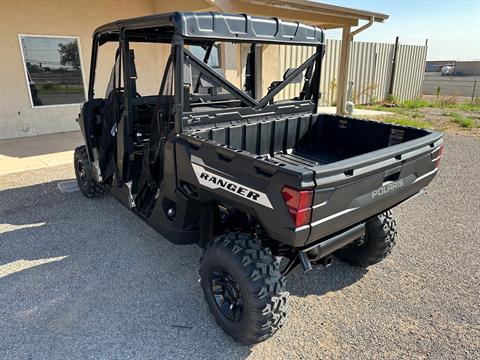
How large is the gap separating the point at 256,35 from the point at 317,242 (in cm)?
158

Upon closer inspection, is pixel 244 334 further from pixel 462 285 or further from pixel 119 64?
pixel 119 64

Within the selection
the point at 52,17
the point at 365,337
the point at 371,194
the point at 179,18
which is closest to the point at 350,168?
the point at 371,194

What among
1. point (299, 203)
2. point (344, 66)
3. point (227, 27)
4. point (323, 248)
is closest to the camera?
point (299, 203)

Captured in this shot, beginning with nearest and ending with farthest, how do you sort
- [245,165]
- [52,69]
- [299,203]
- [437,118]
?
[299,203] < [245,165] < [52,69] < [437,118]

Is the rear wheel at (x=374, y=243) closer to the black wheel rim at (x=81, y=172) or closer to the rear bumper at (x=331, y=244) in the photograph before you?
the rear bumper at (x=331, y=244)

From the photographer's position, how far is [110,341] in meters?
2.31

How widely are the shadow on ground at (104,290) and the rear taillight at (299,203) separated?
3.28ft

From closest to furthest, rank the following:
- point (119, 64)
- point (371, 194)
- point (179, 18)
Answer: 1. point (371, 194)
2. point (179, 18)
3. point (119, 64)

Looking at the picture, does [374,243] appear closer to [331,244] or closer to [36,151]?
[331,244]

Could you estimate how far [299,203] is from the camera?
1.81 metres

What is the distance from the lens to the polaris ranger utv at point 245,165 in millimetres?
1999

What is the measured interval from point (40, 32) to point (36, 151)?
2493mm

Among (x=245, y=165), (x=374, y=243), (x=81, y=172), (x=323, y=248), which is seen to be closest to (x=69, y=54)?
(x=81, y=172)

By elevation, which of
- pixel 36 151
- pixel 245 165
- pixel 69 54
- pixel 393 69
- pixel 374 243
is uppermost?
pixel 69 54
